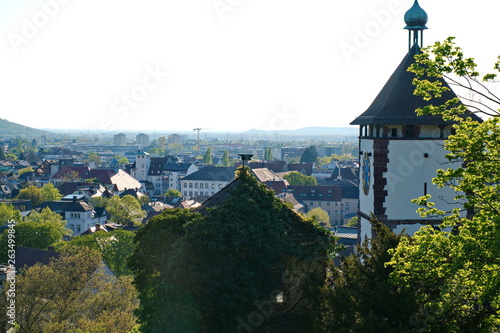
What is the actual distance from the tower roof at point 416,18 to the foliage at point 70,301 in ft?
54.1

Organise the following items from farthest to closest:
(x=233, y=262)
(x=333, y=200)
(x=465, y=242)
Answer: (x=333, y=200)
(x=233, y=262)
(x=465, y=242)

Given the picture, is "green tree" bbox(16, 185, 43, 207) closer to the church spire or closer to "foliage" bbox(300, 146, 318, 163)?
the church spire

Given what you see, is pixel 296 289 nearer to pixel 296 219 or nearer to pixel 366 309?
pixel 296 219

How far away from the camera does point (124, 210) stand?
77875 millimetres

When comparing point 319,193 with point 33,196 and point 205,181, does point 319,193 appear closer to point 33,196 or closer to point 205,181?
point 205,181

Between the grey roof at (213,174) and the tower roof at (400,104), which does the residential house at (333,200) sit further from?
the tower roof at (400,104)

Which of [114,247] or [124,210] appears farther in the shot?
[124,210]

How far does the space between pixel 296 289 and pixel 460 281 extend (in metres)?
5.81

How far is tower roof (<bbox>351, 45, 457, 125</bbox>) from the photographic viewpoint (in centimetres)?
1934

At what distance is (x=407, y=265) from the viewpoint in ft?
39.7

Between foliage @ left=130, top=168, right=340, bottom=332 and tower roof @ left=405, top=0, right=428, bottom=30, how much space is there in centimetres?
746

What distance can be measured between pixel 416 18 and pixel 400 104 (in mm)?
2898

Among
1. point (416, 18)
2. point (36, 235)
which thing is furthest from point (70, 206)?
point (416, 18)

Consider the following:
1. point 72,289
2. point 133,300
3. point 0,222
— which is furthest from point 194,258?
point 0,222
